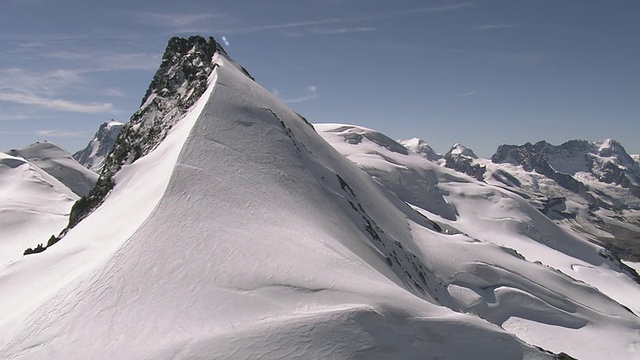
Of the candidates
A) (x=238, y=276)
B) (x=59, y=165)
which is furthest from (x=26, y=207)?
(x=238, y=276)

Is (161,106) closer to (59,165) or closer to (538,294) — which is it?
Result: (538,294)

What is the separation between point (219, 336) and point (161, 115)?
141 ft

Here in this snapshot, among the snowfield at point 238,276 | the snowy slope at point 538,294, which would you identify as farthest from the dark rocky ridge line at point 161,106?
the snowy slope at point 538,294

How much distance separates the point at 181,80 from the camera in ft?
202

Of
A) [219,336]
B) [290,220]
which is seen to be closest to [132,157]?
[290,220]

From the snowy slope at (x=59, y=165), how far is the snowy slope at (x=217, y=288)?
525 feet

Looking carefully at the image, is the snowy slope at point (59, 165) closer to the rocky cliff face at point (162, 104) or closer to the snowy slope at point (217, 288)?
the rocky cliff face at point (162, 104)

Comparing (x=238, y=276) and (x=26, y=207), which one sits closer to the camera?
(x=238, y=276)

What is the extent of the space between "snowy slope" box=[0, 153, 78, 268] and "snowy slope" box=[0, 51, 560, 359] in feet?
146

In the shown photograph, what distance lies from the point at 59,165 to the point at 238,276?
195870mm

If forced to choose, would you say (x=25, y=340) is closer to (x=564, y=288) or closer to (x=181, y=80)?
(x=181, y=80)

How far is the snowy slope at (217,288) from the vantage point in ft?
58.0

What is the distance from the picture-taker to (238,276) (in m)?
20.9

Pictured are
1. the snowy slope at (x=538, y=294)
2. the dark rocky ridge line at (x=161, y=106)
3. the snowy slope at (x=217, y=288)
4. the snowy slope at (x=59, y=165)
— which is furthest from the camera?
the snowy slope at (x=59, y=165)
